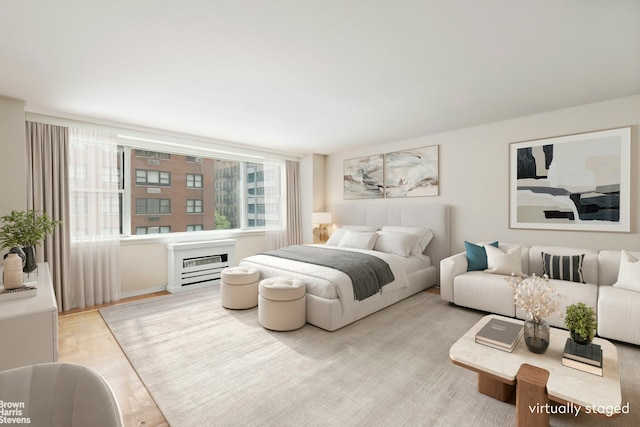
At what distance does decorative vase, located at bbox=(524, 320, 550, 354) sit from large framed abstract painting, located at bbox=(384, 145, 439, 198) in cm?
300

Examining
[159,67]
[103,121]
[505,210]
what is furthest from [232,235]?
[505,210]

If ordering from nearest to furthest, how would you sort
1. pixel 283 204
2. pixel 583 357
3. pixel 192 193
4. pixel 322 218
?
pixel 583 357 → pixel 192 193 → pixel 322 218 → pixel 283 204

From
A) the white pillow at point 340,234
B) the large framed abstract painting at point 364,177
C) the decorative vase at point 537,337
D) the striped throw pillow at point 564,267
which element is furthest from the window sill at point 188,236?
the decorative vase at point 537,337

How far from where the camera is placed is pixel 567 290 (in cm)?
293

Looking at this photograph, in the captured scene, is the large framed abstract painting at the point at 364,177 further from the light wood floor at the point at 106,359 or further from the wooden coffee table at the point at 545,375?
the light wood floor at the point at 106,359

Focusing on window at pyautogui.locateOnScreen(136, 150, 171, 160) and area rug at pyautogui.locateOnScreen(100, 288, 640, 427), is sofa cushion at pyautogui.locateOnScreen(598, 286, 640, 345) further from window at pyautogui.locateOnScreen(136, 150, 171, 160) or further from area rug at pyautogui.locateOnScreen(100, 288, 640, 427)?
window at pyautogui.locateOnScreen(136, 150, 171, 160)

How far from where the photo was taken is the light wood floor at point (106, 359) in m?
1.86

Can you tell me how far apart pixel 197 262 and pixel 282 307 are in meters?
2.35

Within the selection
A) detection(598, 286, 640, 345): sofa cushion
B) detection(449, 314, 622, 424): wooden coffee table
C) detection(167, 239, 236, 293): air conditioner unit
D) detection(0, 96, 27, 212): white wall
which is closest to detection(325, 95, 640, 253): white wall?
detection(598, 286, 640, 345): sofa cushion

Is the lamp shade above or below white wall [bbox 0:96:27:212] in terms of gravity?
below

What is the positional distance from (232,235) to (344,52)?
3.99 meters

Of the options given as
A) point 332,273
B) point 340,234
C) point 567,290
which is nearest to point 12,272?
point 332,273

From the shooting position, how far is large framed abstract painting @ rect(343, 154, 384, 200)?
539 cm

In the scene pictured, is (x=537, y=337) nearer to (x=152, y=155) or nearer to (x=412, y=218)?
(x=412, y=218)
